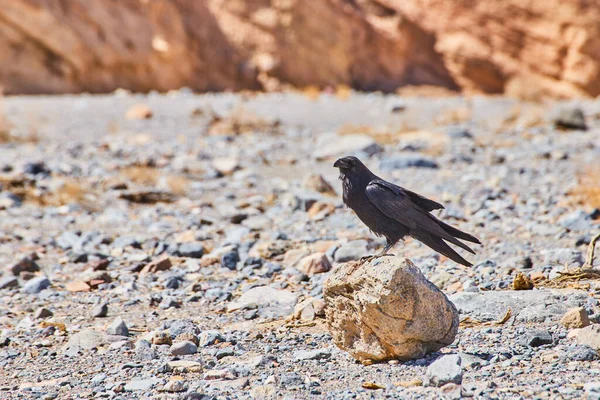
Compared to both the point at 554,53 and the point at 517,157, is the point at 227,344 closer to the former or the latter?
the point at 517,157

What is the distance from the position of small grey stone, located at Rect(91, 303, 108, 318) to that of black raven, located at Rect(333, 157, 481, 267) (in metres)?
1.64

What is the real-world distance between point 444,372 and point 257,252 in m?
2.69

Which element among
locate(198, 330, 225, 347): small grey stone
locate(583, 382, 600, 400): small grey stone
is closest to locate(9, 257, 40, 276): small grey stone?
locate(198, 330, 225, 347): small grey stone

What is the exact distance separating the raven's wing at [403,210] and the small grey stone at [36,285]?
2.43 metres

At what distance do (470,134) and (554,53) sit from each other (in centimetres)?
702

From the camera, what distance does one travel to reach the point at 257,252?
527 cm

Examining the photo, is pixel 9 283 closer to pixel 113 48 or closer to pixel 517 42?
pixel 113 48

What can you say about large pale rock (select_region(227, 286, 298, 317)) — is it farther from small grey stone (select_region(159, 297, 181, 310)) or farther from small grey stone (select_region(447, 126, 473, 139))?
small grey stone (select_region(447, 126, 473, 139))

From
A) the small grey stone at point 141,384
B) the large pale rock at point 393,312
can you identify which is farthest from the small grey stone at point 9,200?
the large pale rock at point 393,312

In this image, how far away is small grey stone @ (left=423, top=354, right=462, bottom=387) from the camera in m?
2.71

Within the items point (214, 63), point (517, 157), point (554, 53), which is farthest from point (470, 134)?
point (214, 63)

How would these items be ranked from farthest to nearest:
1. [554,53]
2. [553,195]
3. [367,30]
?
1. [367,30]
2. [554,53]
3. [553,195]

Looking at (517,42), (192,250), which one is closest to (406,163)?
(192,250)

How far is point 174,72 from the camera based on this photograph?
16125 millimetres
